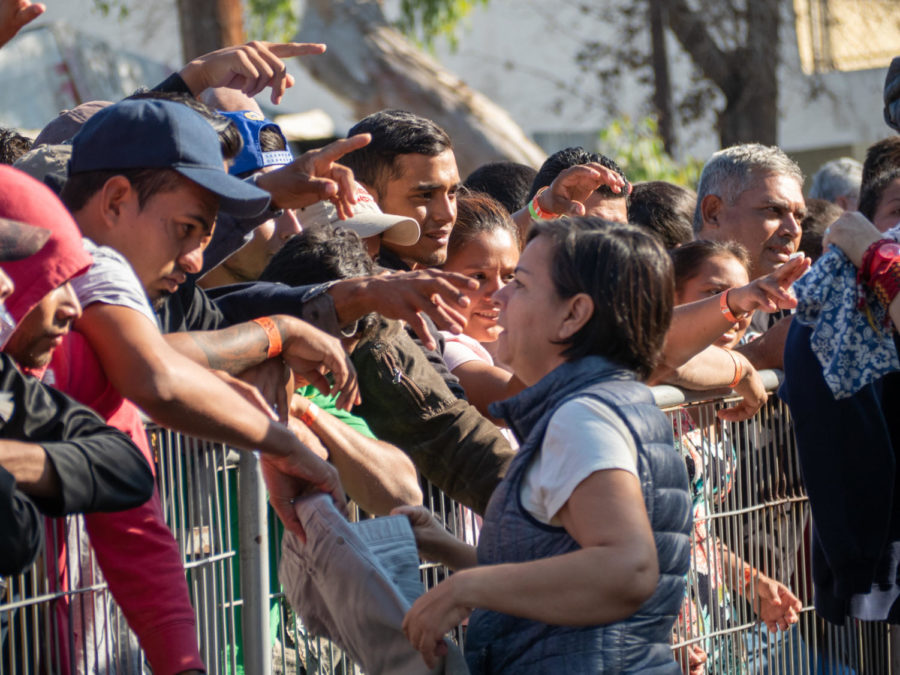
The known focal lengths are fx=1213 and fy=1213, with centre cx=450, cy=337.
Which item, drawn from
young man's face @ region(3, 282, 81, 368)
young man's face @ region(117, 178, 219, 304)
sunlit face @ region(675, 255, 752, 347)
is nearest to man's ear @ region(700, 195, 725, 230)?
sunlit face @ region(675, 255, 752, 347)

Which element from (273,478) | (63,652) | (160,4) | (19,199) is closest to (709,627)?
(273,478)

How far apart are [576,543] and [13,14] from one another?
2.12 m

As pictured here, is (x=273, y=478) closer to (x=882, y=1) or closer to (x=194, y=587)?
(x=194, y=587)

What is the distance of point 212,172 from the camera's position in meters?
2.60

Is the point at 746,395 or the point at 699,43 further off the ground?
the point at 699,43

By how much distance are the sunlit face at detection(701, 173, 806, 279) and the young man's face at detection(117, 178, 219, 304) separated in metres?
2.80

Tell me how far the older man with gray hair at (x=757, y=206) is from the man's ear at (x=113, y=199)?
288cm

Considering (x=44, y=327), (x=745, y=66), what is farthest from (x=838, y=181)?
(x=745, y=66)

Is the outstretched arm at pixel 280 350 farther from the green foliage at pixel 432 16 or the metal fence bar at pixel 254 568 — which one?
the green foliage at pixel 432 16

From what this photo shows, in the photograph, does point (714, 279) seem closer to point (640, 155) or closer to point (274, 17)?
point (640, 155)

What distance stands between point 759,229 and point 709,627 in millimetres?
1837

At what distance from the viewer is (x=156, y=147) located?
2535 mm

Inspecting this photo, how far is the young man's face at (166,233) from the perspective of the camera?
2535mm

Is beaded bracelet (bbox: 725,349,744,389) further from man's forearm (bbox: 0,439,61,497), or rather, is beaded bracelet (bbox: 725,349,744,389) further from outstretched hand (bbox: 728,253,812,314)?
man's forearm (bbox: 0,439,61,497)
